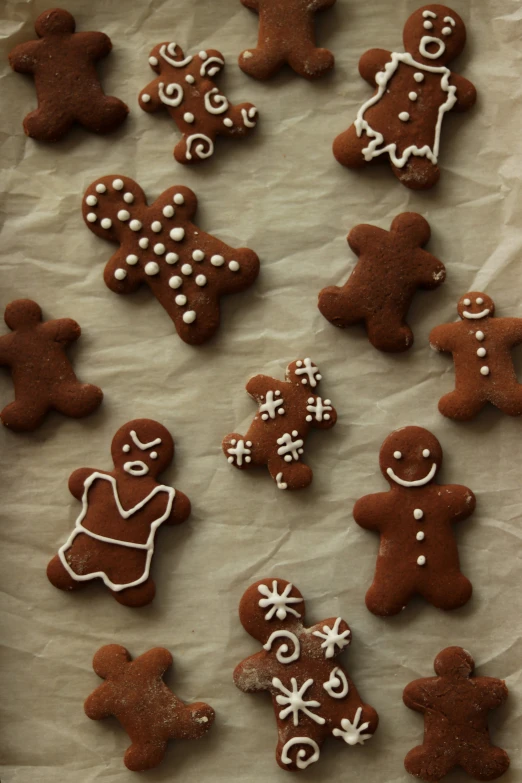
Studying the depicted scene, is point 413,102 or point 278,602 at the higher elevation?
point 413,102

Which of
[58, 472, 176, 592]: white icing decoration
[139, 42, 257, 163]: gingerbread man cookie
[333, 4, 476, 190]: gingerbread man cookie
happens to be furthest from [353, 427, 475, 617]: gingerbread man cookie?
[139, 42, 257, 163]: gingerbread man cookie

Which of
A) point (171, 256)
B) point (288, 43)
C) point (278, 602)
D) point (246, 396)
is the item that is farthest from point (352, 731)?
point (288, 43)

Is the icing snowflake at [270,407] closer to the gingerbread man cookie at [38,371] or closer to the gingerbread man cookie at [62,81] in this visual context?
the gingerbread man cookie at [38,371]

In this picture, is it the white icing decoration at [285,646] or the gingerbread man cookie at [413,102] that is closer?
the white icing decoration at [285,646]

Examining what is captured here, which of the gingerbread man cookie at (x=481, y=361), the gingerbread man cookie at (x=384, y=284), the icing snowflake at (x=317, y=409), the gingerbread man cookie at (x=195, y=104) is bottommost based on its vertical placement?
the icing snowflake at (x=317, y=409)

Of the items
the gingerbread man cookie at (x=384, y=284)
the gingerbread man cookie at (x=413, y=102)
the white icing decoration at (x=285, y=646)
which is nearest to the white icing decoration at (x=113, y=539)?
the white icing decoration at (x=285, y=646)

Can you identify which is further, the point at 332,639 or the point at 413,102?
the point at 413,102

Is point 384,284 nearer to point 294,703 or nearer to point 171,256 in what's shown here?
point 171,256

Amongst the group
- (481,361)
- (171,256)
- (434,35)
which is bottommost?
(481,361)
